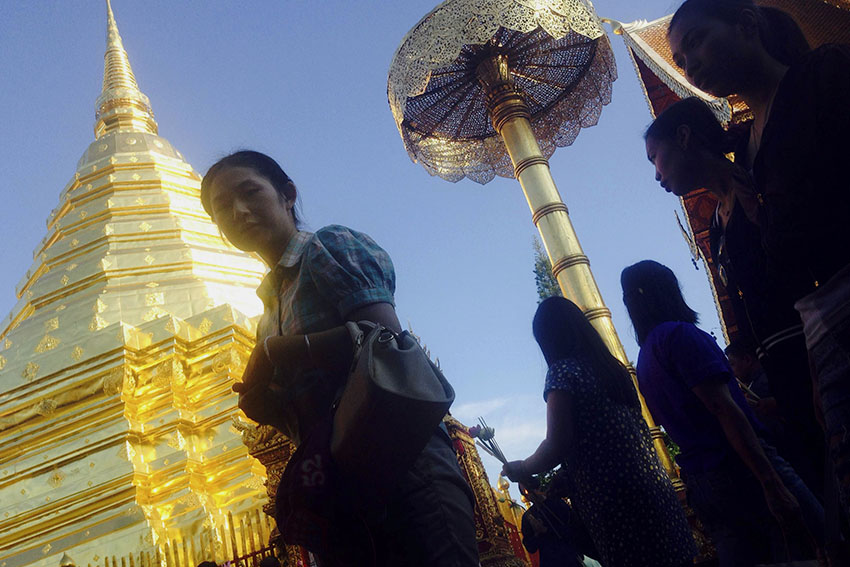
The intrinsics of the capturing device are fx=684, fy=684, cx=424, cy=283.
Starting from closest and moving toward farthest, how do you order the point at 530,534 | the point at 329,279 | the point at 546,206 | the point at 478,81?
the point at 329,279 < the point at 530,534 < the point at 546,206 < the point at 478,81

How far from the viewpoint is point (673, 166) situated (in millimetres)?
1500

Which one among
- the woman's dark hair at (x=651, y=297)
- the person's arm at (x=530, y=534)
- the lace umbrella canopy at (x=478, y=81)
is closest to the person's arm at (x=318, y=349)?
the woman's dark hair at (x=651, y=297)

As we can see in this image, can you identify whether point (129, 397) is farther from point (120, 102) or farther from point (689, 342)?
point (120, 102)

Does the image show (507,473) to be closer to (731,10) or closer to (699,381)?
(699,381)

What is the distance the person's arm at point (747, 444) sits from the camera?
1694 millimetres

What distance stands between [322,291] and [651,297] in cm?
130

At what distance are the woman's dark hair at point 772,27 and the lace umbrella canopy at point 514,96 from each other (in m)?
4.12

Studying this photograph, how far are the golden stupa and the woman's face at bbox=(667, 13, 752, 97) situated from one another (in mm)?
4024

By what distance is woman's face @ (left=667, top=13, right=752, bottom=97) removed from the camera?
131 centimetres

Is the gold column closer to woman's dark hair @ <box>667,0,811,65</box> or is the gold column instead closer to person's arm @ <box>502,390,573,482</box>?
person's arm @ <box>502,390,573,482</box>

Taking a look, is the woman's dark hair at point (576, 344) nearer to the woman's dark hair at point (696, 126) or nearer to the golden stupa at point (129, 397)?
the woman's dark hair at point (696, 126)

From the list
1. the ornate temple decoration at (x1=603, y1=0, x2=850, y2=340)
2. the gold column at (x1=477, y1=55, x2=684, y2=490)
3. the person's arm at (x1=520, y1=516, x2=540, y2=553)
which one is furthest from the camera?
the gold column at (x1=477, y1=55, x2=684, y2=490)

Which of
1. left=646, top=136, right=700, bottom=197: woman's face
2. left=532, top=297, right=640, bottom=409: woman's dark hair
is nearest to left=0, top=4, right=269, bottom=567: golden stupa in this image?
left=532, top=297, right=640, bottom=409: woman's dark hair

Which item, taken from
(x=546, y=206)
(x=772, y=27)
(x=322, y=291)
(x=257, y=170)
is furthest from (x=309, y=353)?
(x=546, y=206)
